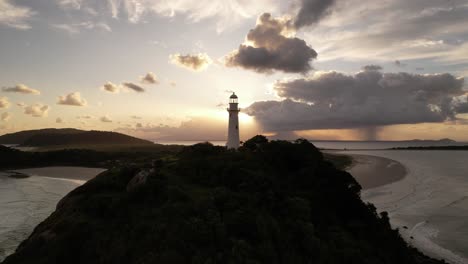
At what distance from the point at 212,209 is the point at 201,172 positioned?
5.32m

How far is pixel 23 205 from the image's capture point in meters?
32.4

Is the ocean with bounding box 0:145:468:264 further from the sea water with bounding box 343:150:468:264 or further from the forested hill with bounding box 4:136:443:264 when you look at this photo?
the forested hill with bounding box 4:136:443:264

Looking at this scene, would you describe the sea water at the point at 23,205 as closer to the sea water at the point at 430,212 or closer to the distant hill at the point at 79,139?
the sea water at the point at 430,212

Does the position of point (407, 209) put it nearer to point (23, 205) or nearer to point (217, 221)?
point (217, 221)

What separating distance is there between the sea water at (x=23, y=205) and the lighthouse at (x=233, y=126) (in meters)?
18.3

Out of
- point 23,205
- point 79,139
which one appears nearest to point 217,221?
point 23,205

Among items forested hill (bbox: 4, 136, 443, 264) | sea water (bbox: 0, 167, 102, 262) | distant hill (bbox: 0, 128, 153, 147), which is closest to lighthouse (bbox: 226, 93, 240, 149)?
forested hill (bbox: 4, 136, 443, 264)

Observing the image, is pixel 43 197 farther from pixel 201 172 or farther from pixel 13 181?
pixel 201 172

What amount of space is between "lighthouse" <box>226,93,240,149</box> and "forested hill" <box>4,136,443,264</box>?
12.2 m

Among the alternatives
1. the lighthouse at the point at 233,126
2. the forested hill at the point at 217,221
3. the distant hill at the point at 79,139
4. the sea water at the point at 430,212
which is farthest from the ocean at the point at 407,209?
the distant hill at the point at 79,139

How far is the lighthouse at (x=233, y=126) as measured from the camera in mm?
33062

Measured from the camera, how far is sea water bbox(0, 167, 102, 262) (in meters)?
21.9

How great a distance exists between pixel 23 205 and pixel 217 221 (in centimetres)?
2880

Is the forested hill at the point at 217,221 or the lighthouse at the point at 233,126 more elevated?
the lighthouse at the point at 233,126
